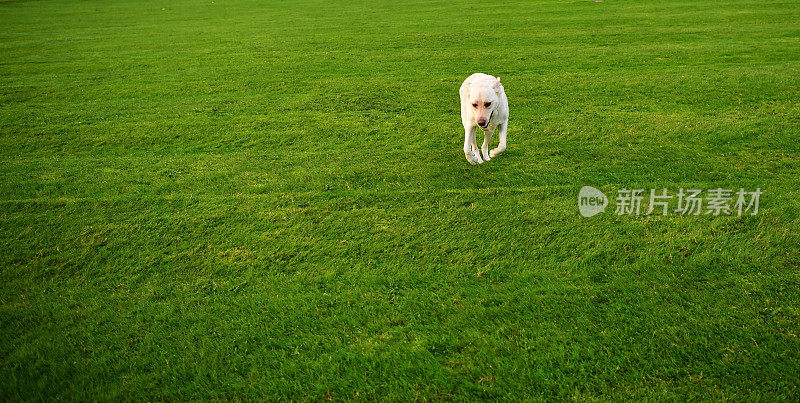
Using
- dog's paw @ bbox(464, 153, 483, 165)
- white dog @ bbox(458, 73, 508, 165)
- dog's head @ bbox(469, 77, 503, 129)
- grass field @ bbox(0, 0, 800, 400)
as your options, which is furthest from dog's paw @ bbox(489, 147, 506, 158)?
dog's head @ bbox(469, 77, 503, 129)

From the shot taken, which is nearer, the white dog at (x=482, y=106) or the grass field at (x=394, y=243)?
the grass field at (x=394, y=243)

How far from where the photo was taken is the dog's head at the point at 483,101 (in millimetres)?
5008

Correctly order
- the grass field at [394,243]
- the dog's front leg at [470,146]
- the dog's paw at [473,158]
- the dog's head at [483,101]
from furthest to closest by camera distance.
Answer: the dog's paw at [473,158]
the dog's front leg at [470,146]
the dog's head at [483,101]
the grass field at [394,243]

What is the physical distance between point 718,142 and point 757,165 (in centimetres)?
84

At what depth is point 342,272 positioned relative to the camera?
14.5 ft

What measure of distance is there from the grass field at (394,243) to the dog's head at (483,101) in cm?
105

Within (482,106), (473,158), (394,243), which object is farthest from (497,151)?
(394,243)

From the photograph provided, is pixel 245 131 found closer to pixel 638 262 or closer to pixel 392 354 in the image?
pixel 392 354

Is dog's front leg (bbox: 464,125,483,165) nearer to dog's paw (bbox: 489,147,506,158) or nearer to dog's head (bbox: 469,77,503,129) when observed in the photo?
dog's paw (bbox: 489,147,506,158)

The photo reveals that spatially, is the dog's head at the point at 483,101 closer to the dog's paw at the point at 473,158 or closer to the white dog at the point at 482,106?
the white dog at the point at 482,106

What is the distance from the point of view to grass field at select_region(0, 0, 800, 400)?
133 inches

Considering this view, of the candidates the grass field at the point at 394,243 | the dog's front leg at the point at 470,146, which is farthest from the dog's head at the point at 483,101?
the grass field at the point at 394,243

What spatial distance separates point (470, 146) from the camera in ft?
18.7

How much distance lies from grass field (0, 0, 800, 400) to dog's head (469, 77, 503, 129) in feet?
3.43
